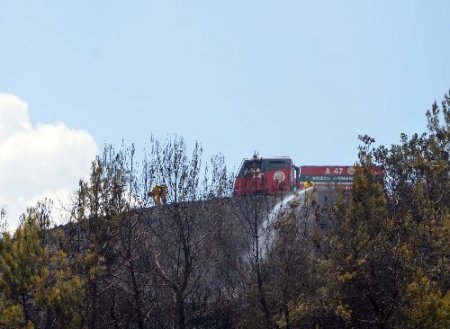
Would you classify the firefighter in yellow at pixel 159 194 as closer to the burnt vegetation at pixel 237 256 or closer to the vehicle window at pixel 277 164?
the burnt vegetation at pixel 237 256

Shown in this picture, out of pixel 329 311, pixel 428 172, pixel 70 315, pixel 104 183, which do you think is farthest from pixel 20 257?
pixel 428 172

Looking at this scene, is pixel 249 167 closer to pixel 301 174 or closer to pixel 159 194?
pixel 159 194

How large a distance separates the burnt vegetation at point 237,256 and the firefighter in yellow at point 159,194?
0.59ft

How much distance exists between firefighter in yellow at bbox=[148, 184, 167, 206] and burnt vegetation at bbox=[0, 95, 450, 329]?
179mm

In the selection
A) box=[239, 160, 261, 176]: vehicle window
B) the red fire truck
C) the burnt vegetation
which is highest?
the red fire truck

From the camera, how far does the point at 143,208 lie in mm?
28234

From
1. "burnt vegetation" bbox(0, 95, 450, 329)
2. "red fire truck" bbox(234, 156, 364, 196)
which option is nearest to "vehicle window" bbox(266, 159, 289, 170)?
"red fire truck" bbox(234, 156, 364, 196)

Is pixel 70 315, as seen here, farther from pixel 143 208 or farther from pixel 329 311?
pixel 143 208

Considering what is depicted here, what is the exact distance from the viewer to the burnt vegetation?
62.3 ft

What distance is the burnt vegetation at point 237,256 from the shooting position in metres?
19.0

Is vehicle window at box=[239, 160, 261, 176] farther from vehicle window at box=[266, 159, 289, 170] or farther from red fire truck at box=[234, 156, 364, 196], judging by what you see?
vehicle window at box=[266, 159, 289, 170]

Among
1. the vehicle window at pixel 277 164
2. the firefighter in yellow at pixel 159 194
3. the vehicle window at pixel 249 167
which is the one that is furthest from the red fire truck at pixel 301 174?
the firefighter in yellow at pixel 159 194

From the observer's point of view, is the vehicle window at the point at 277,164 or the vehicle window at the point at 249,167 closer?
the vehicle window at the point at 249,167

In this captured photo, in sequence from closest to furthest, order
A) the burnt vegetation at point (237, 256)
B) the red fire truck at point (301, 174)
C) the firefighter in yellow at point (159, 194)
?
the burnt vegetation at point (237, 256), the firefighter in yellow at point (159, 194), the red fire truck at point (301, 174)
